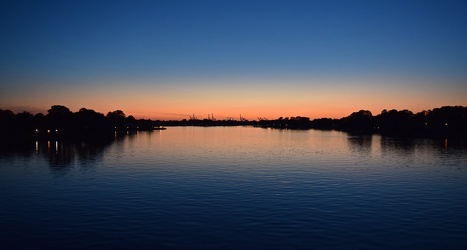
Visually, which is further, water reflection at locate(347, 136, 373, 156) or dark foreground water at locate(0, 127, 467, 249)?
water reflection at locate(347, 136, 373, 156)

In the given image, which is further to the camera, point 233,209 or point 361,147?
point 361,147

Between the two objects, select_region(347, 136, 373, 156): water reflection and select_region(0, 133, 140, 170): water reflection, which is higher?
select_region(0, 133, 140, 170): water reflection

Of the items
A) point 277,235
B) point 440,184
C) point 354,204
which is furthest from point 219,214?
point 440,184

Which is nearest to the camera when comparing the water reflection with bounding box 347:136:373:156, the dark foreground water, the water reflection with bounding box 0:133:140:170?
the dark foreground water

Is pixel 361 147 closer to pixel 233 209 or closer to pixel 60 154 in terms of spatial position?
pixel 60 154

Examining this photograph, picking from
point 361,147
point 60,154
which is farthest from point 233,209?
point 361,147

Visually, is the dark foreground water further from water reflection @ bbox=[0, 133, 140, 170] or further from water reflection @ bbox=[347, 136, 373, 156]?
water reflection @ bbox=[347, 136, 373, 156]

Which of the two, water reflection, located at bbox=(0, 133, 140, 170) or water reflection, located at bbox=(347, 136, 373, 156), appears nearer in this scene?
water reflection, located at bbox=(0, 133, 140, 170)

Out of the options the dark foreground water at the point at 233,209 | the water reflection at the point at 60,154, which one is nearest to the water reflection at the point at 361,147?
the dark foreground water at the point at 233,209

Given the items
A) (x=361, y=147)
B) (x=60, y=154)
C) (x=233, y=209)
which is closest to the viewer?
(x=233, y=209)

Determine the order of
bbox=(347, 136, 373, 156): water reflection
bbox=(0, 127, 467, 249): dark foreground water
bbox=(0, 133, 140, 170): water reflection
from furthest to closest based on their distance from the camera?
bbox=(347, 136, 373, 156): water reflection, bbox=(0, 133, 140, 170): water reflection, bbox=(0, 127, 467, 249): dark foreground water

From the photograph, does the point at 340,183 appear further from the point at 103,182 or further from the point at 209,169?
the point at 103,182

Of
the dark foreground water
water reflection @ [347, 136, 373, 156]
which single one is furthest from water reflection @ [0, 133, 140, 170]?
water reflection @ [347, 136, 373, 156]

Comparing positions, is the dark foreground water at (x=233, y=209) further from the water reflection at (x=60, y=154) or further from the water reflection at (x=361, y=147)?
the water reflection at (x=361, y=147)
